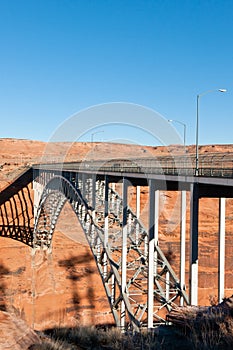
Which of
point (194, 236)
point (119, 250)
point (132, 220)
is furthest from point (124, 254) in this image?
point (119, 250)

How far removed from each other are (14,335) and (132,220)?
499 inches

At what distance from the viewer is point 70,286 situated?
30.2 meters

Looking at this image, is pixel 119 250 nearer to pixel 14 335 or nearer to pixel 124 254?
pixel 124 254

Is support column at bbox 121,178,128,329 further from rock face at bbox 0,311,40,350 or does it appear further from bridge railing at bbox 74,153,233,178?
rock face at bbox 0,311,40,350

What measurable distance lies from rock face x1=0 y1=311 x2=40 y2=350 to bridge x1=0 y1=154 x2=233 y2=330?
561cm

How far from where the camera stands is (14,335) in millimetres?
6043

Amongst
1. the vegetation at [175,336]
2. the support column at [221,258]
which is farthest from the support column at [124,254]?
the vegetation at [175,336]

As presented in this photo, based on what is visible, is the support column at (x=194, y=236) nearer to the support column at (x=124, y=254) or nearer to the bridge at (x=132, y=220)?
the bridge at (x=132, y=220)

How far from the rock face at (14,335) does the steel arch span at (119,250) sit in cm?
688

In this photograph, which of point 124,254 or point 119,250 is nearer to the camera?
point 124,254

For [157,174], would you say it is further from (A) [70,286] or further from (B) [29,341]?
(A) [70,286]

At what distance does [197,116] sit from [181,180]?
305 centimetres

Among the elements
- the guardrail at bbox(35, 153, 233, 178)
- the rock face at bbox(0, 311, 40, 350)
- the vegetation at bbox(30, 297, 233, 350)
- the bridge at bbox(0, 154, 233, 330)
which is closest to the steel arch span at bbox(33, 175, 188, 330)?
the bridge at bbox(0, 154, 233, 330)

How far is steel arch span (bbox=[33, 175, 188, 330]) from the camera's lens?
14.7m
